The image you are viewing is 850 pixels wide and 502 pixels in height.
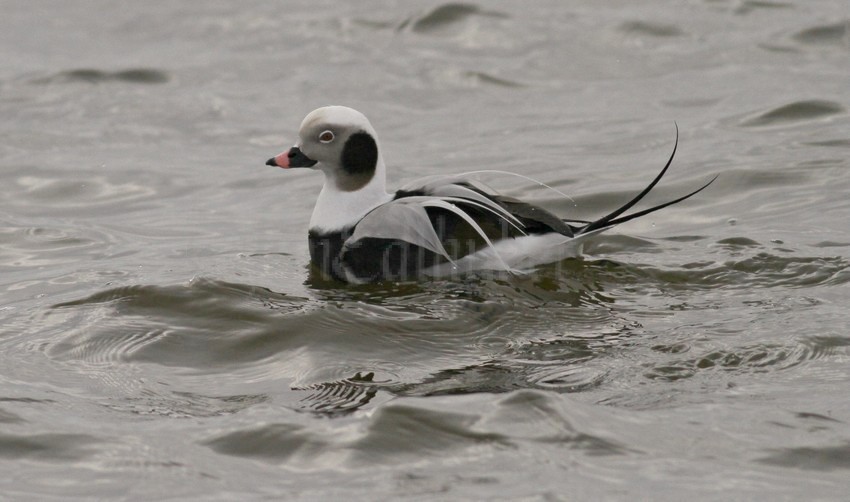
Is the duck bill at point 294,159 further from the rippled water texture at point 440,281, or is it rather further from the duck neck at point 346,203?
the rippled water texture at point 440,281

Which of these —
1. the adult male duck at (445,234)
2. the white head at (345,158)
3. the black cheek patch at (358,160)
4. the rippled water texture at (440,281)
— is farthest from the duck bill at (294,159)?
the rippled water texture at (440,281)

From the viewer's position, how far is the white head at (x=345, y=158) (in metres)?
5.51

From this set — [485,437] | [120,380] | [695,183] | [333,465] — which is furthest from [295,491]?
[695,183]

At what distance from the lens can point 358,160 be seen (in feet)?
18.1

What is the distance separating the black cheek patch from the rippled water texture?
1.48 feet

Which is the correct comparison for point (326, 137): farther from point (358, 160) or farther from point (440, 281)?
point (440, 281)

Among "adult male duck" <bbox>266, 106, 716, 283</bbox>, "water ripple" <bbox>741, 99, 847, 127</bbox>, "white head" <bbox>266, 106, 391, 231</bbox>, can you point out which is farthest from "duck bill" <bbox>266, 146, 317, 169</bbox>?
"water ripple" <bbox>741, 99, 847, 127</bbox>

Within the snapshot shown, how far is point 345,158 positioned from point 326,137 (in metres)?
0.13

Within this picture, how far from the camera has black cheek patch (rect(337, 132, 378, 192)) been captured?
5527 millimetres

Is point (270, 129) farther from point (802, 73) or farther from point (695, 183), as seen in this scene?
point (802, 73)

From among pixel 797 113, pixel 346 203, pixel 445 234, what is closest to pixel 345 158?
pixel 346 203

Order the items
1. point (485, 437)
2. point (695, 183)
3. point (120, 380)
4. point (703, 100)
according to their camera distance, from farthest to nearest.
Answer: point (703, 100), point (695, 183), point (120, 380), point (485, 437)

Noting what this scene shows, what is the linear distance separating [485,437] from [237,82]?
6466mm

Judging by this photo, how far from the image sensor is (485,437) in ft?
11.9
